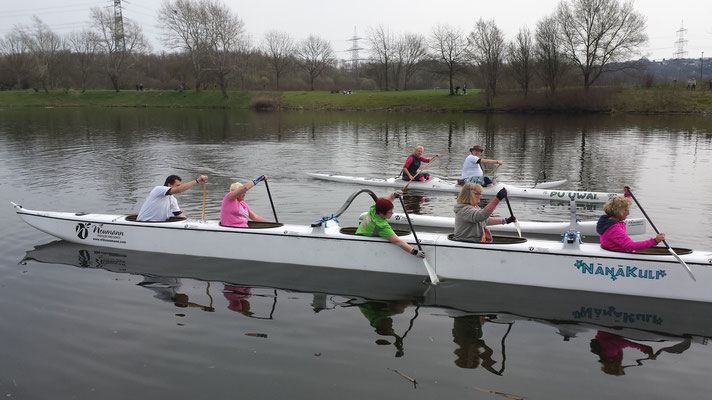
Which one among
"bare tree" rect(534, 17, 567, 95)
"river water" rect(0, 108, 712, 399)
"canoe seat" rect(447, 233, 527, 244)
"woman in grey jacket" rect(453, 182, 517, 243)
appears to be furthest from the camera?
"bare tree" rect(534, 17, 567, 95)

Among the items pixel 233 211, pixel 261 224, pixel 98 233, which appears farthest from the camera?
pixel 98 233

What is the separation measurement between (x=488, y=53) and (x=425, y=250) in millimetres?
58783

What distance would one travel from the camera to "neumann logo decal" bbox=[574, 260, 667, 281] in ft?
26.9

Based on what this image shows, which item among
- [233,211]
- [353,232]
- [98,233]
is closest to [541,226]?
[353,232]

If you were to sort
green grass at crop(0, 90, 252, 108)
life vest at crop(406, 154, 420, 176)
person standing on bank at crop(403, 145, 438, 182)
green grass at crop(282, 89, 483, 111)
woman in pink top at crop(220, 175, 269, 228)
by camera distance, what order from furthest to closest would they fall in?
green grass at crop(0, 90, 252, 108) → green grass at crop(282, 89, 483, 111) → life vest at crop(406, 154, 420, 176) → person standing on bank at crop(403, 145, 438, 182) → woman in pink top at crop(220, 175, 269, 228)

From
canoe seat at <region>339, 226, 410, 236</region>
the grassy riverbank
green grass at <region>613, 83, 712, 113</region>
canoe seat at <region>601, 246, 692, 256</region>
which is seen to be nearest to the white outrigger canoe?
canoe seat at <region>601, 246, 692, 256</region>

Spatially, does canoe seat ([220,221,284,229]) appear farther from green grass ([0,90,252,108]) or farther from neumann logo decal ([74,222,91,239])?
green grass ([0,90,252,108])

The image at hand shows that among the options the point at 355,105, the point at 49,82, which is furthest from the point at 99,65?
the point at 355,105

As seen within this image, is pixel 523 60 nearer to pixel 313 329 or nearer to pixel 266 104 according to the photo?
Answer: pixel 266 104

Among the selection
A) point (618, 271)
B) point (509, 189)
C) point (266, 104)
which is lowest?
point (618, 271)

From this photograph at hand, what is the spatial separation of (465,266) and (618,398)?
3.58m

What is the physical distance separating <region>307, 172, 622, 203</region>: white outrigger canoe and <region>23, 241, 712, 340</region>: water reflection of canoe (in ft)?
21.1

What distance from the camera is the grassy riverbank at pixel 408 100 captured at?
176 feet

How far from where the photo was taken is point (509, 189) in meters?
16.6
